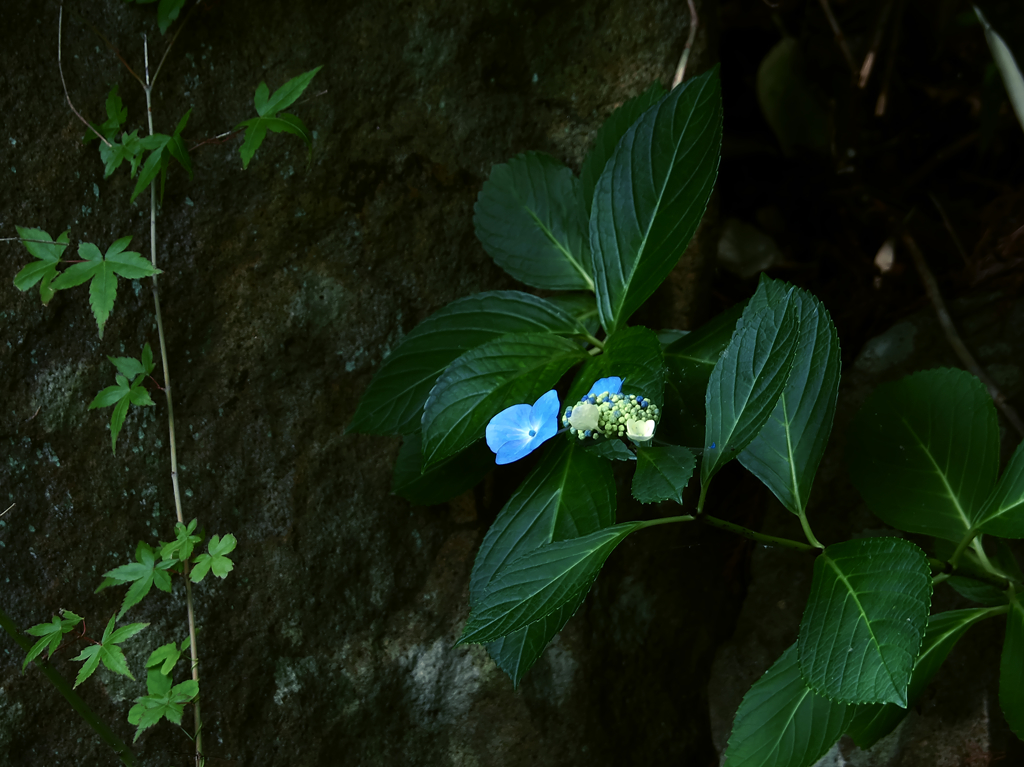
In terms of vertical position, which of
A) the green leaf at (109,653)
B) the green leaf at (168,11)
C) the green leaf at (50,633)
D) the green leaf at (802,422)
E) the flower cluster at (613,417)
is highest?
the green leaf at (168,11)

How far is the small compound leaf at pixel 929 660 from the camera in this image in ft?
3.65

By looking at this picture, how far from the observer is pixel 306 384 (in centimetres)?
136

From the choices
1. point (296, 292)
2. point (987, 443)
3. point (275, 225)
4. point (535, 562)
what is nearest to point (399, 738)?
point (535, 562)

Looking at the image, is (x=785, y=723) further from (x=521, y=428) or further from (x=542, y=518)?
(x=521, y=428)

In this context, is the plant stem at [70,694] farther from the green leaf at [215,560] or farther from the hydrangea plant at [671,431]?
the hydrangea plant at [671,431]

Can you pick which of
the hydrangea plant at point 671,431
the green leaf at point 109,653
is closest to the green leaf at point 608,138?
the hydrangea plant at point 671,431

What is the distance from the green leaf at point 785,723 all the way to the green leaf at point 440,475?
571 millimetres

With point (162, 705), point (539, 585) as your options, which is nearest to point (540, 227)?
point (539, 585)

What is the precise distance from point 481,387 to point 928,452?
785 millimetres

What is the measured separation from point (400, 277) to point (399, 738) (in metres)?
0.88

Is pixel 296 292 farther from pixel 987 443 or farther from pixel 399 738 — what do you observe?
pixel 987 443

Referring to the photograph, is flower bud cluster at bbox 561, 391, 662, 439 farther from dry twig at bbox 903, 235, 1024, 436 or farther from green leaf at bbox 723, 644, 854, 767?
dry twig at bbox 903, 235, 1024, 436

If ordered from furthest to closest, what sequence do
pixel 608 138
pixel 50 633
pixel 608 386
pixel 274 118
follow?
pixel 608 138 → pixel 274 118 → pixel 50 633 → pixel 608 386

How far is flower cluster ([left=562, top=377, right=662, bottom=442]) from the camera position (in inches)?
34.0
